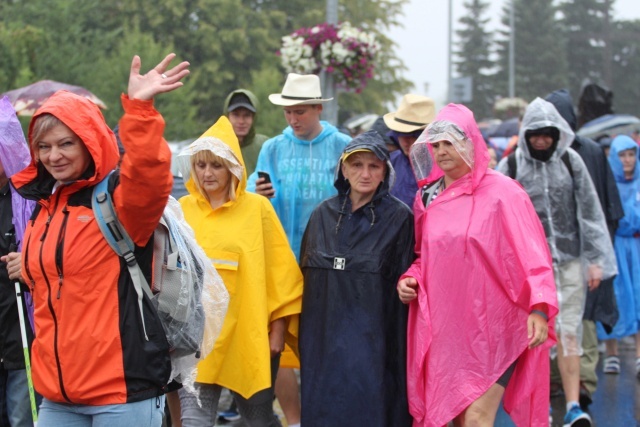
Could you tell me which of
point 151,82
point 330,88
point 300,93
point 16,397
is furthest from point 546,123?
point 330,88

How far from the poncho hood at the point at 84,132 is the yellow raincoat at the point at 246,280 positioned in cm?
188

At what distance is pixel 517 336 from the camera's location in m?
5.17

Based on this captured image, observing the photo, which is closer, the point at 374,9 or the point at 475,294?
the point at 475,294

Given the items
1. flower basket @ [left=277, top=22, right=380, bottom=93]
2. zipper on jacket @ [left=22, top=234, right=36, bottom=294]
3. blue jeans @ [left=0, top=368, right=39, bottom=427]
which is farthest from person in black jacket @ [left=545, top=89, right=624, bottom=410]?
zipper on jacket @ [left=22, top=234, right=36, bottom=294]

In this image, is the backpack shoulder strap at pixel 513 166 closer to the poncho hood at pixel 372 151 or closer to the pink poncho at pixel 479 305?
the poncho hood at pixel 372 151

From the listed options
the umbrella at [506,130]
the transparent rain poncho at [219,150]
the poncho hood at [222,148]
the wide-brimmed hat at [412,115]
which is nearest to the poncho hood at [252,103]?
the wide-brimmed hat at [412,115]

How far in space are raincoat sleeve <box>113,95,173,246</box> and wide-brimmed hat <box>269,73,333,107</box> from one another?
3.34 m

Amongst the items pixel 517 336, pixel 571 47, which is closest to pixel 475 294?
pixel 517 336

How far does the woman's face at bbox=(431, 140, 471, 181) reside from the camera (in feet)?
17.4

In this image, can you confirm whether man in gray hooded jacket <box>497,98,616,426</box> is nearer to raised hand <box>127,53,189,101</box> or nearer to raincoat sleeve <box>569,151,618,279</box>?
raincoat sleeve <box>569,151,618,279</box>

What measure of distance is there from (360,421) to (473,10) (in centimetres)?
8623

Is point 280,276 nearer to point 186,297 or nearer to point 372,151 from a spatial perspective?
point 372,151

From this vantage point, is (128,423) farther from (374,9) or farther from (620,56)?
(620,56)

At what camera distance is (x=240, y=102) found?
320 inches
